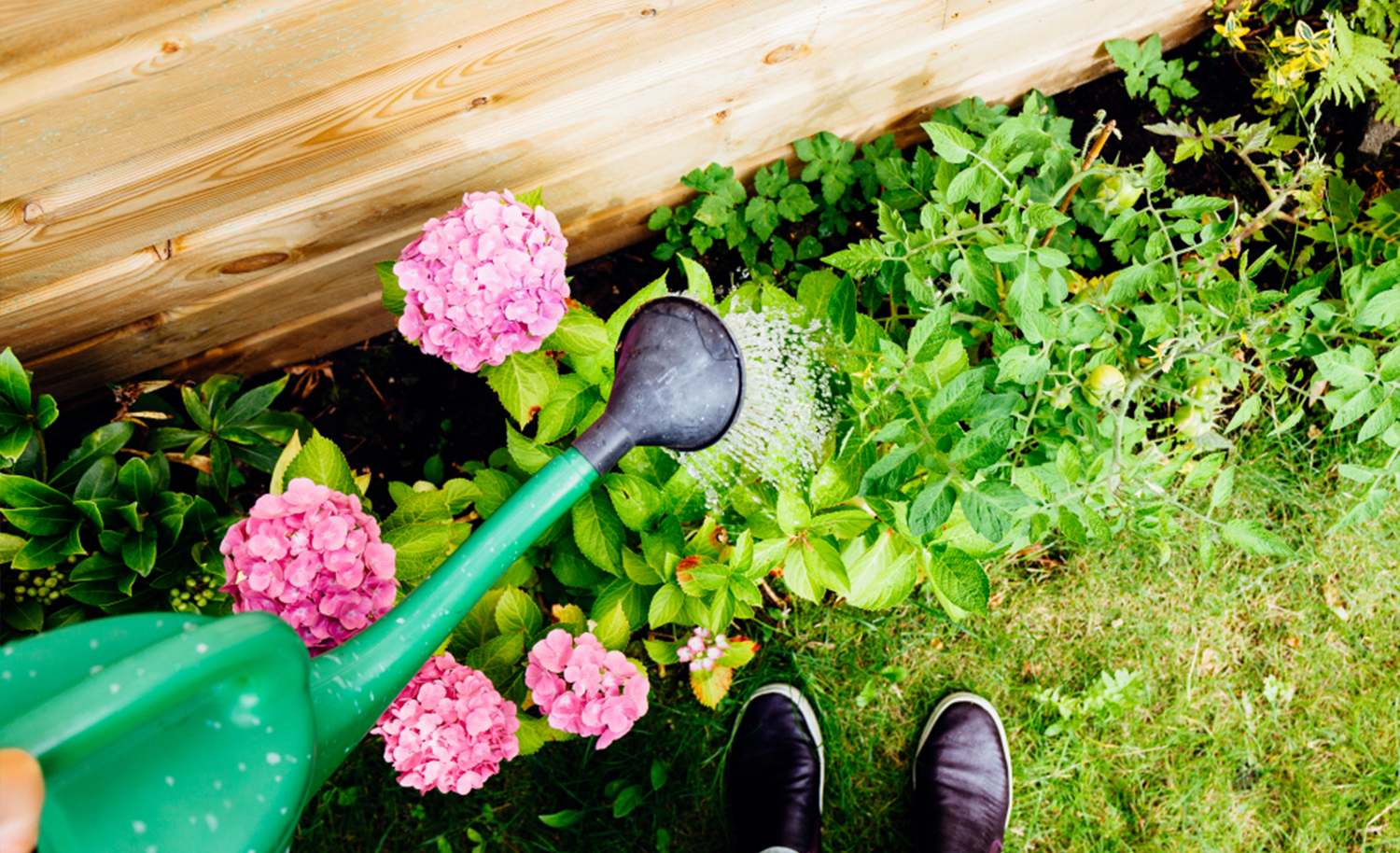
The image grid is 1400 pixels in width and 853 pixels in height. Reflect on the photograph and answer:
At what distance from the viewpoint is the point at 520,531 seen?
81cm

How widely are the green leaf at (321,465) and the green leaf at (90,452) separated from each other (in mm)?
513

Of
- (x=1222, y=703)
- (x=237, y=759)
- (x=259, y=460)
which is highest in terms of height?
(x=237, y=759)

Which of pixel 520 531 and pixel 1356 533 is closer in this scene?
pixel 520 531

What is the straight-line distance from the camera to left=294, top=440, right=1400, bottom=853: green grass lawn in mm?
1692

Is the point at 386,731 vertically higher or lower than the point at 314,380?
lower

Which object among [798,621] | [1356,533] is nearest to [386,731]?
[798,621]

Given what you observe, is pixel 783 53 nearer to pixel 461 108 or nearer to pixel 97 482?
pixel 461 108

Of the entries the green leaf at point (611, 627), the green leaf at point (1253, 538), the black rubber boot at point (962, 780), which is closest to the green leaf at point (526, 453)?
the green leaf at point (611, 627)

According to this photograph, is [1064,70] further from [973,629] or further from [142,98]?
[142,98]

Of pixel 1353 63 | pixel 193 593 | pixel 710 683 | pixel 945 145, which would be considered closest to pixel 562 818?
pixel 710 683

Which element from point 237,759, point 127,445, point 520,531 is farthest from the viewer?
point 127,445

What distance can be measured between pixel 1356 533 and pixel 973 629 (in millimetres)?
938

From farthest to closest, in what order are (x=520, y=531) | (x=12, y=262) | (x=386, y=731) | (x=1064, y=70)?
(x=1064, y=70) < (x=12, y=262) < (x=386, y=731) < (x=520, y=531)

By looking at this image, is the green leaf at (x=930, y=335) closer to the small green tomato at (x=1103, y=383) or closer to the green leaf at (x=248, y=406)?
the small green tomato at (x=1103, y=383)
